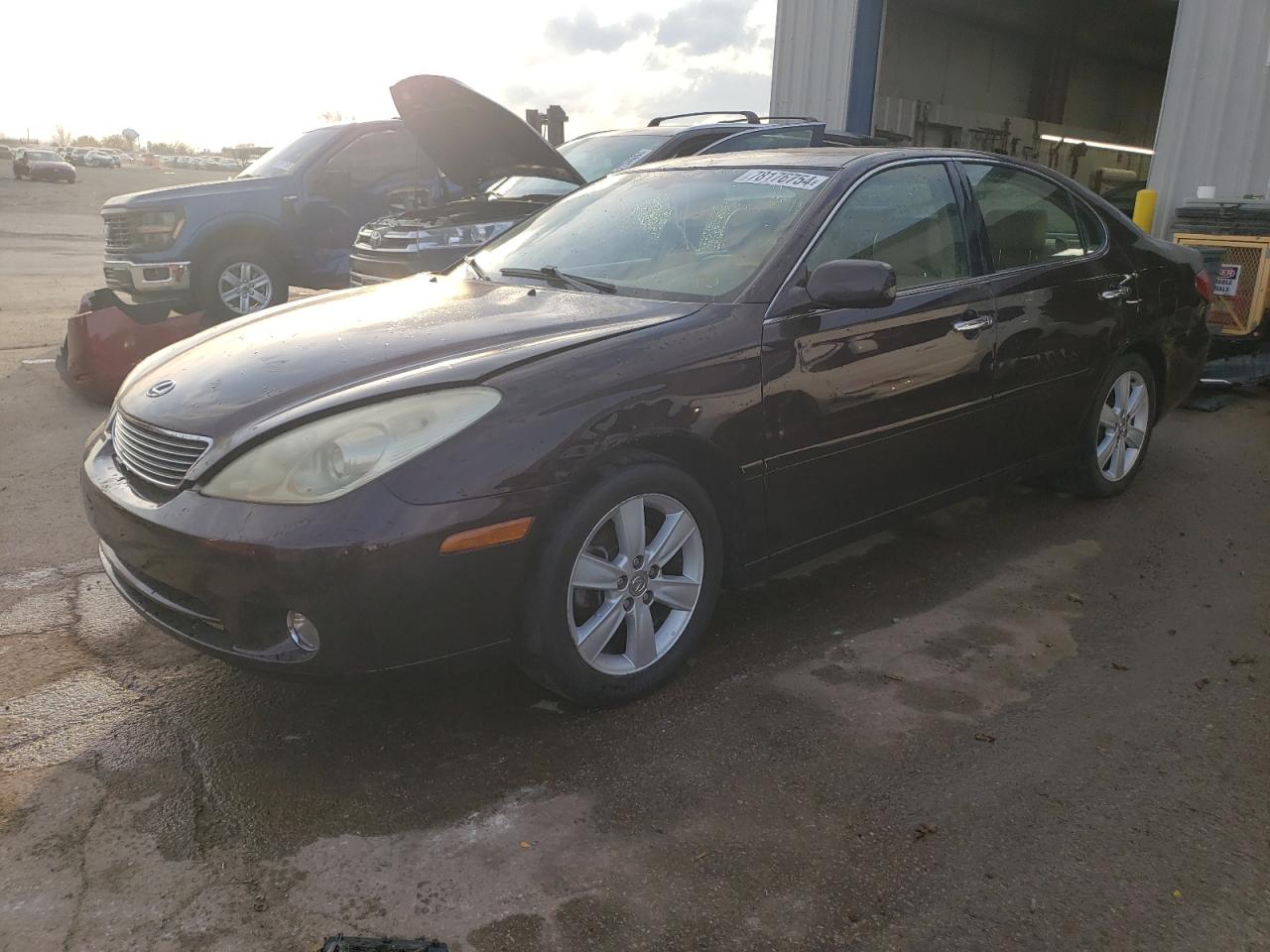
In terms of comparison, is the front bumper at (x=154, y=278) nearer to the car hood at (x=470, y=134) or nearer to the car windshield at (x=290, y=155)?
the car windshield at (x=290, y=155)

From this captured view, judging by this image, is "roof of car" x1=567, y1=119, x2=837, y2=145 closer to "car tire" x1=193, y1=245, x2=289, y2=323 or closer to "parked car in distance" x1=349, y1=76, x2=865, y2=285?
"parked car in distance" x1=349, y1=76, x2=865, y2=285

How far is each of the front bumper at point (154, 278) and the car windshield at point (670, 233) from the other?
5.44m

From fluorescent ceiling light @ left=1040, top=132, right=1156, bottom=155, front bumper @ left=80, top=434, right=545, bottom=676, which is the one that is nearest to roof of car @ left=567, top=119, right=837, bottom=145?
front bumper @ left=80, top=434, right=545, bottom=676

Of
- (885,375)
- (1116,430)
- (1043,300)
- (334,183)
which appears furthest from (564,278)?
(334,183)

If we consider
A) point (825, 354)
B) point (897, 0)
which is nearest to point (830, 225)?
point (825, 354)

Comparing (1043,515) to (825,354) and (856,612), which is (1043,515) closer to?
(856,612)

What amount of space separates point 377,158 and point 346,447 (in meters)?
7.47

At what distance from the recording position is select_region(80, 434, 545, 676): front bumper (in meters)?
2.35

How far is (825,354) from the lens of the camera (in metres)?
3.23

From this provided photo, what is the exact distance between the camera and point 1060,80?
1994 centimetres

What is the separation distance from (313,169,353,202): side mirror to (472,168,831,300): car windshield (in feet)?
18.2

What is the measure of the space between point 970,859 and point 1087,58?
72.0 ft

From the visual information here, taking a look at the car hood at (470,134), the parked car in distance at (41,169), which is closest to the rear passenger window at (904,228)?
the car hood at (470,134)

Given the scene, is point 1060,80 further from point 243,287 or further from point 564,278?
point 564,278
